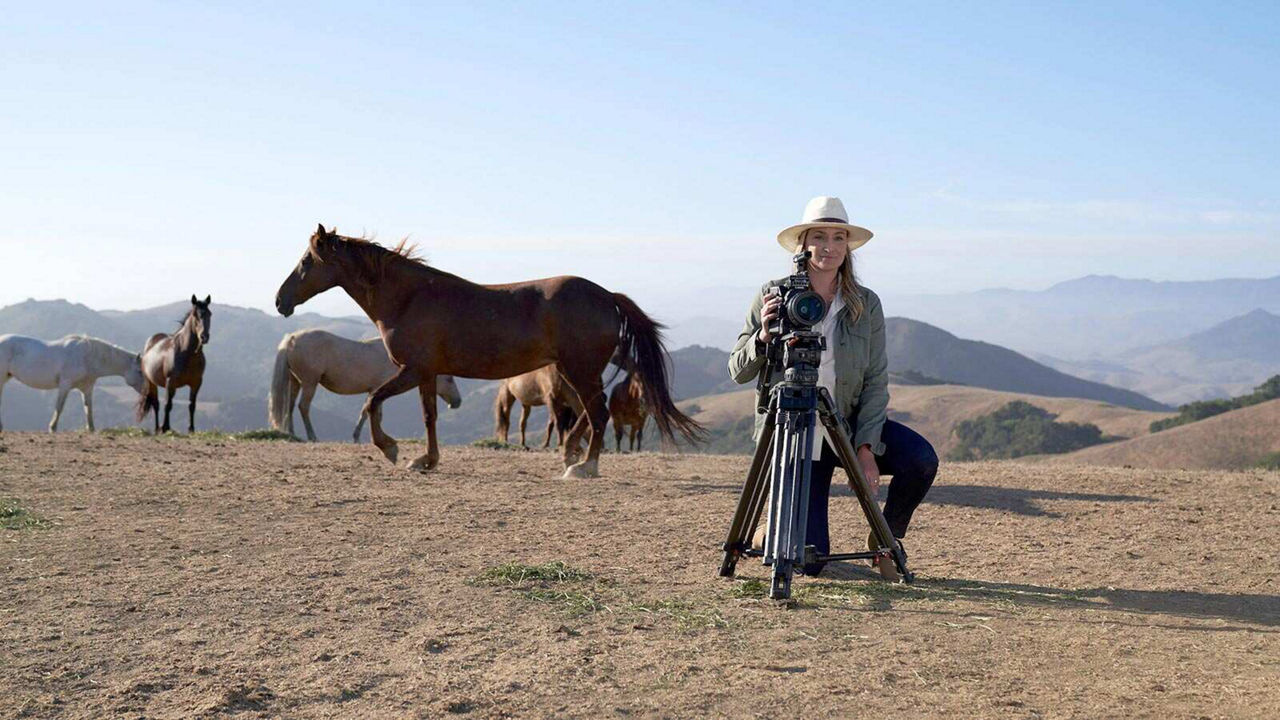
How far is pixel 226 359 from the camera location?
156 metres

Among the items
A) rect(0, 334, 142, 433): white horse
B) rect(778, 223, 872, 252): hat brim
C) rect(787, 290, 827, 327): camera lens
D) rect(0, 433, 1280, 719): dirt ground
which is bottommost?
rect(0, 433, 1280, 719): dirt ground

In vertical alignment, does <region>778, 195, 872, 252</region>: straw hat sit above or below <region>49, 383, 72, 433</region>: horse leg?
above

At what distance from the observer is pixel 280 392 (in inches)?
677

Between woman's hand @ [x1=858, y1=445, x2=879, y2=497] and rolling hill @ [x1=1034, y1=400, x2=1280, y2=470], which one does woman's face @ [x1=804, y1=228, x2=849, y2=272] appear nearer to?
woman's hand @ [x1=858, y1=445, x2=879, y2=497]

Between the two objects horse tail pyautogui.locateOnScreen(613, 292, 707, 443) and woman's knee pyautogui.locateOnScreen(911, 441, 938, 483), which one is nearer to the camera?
woman's knee pyautogui.locateOnScreen(911, 441, 938, 483)

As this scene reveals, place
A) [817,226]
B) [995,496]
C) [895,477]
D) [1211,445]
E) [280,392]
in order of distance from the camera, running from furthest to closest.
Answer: [1211,445], [280,392], [995,496], [895,477], [817,226]

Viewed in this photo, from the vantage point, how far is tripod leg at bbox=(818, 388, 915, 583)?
4938mm

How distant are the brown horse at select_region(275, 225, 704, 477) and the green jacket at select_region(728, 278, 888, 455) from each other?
15.1 feet

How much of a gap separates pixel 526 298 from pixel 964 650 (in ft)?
21.2

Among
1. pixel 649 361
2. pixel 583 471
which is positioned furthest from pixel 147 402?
pixel 649 361

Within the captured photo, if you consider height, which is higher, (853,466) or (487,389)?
(487,389)

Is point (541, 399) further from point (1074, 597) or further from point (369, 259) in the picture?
point (1074, 597)

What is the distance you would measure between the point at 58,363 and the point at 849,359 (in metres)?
16.4

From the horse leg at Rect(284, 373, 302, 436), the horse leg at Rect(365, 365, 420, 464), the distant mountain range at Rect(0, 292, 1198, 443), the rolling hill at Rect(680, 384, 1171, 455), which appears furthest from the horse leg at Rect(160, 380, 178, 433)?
the distant mountain range at Rect(0, 292, 1198, 443)
